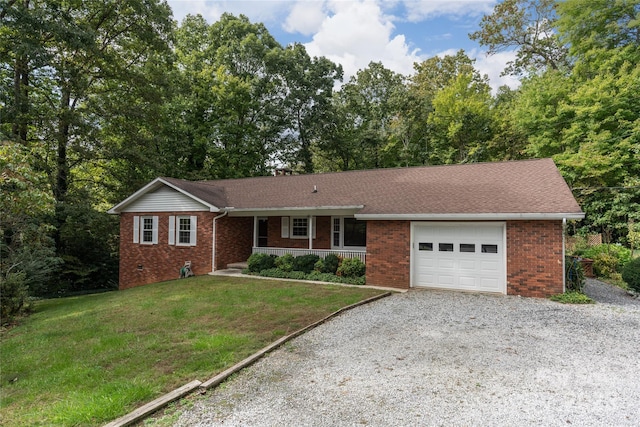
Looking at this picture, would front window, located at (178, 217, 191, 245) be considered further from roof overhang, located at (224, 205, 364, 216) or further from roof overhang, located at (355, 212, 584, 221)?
roof overhang, located at (355, 212, 584, 221)

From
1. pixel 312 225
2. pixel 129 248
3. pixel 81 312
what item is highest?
pixel 312 225

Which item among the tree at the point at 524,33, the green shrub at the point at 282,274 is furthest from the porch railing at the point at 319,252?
the tree at the point at 524,33

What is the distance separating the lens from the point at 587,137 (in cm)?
1916

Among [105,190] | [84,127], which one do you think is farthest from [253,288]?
[105,190]

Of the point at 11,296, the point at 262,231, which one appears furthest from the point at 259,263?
the point at 11,296

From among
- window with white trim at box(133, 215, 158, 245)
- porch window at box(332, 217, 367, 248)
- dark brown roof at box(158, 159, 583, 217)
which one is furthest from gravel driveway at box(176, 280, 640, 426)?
window with white trim at box(133, 215, 158, 245)

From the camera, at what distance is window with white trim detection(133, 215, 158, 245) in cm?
1529

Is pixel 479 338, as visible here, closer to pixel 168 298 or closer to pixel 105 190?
pixel 168 298

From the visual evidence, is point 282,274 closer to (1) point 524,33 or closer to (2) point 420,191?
(2) point 420,191

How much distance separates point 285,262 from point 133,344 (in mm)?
7500

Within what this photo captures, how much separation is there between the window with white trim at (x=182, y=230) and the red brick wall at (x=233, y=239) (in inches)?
45.8

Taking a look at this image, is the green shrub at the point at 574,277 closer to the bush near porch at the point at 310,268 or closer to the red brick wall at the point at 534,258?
the red brick wall at the point at 534,258

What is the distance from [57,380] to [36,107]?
54.2 ft

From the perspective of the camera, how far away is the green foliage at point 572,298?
27.8 feet
